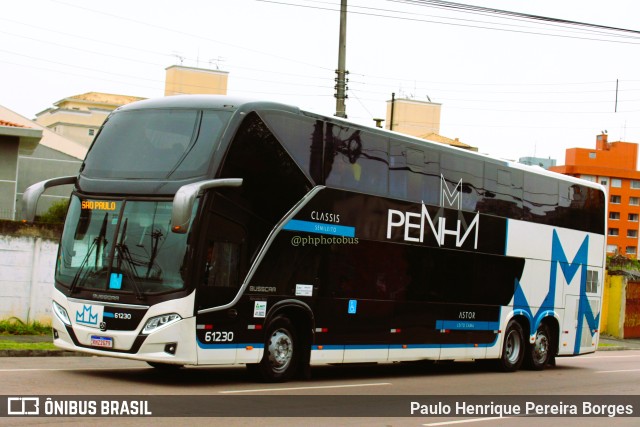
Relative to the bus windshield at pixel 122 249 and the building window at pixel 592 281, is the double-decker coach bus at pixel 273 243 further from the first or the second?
the building window at pixel 592 281

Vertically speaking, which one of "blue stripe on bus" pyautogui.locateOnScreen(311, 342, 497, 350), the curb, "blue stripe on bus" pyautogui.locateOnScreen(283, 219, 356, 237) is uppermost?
"blue stripe on bus" pyautogui.locateOnScreen(283, 219, 356, 237)

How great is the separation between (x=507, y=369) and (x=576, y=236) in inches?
155

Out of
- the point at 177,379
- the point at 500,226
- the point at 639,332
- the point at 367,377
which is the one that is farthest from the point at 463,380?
the point at 639,332

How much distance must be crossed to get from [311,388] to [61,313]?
3.87m

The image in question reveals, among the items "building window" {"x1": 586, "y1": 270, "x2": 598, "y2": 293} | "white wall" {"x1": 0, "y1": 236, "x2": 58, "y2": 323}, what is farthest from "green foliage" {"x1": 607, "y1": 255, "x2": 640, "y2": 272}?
"white wall" {"x1": 0, "y1": 236, "x2": 58, "y2": 323}

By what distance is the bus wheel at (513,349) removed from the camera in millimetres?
20547

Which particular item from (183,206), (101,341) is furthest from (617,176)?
(183,206)

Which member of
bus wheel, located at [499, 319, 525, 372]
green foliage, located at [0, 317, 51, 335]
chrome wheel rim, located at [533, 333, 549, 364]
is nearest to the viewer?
bus wheel, located at [499, 319, 525, 372]

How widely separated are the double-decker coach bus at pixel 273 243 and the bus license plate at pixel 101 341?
3 cm

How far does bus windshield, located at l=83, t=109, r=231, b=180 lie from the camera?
1355 centimetres

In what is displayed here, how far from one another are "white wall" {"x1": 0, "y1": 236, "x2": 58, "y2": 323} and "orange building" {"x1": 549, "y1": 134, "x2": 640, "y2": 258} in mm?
106364

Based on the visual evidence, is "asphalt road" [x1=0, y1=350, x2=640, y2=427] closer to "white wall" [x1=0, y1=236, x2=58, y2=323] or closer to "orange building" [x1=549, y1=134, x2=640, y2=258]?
"white wall" [x1=0, y1=236, x2=58, y2=323]

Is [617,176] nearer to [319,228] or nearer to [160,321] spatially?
[319,228]

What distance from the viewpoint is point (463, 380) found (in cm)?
1791
